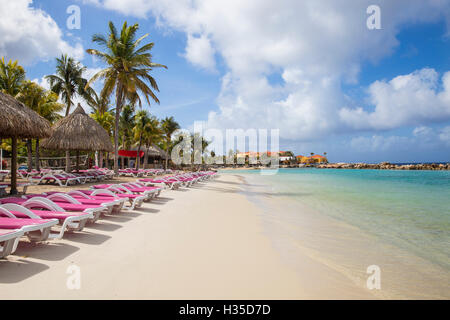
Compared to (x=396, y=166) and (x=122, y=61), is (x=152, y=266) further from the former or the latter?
(x=396, y=166)

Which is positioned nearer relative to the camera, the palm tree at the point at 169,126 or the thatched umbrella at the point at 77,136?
the thatched umbrella at the point at 77,136

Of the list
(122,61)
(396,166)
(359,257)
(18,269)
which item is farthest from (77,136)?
(396,166)

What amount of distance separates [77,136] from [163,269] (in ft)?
42.0

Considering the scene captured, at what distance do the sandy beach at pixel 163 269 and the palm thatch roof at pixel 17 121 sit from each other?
5.04 m

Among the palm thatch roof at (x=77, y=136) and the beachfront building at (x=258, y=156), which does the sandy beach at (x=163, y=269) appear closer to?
the palm thatch roof at (x=77, y=136)

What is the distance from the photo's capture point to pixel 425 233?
18.5ft

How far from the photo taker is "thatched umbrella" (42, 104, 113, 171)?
12719mm

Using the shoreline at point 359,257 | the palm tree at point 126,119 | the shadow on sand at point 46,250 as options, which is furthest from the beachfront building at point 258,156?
the shadow on sand at point 46,250

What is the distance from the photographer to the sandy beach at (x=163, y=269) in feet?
7.61

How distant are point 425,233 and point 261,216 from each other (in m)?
3.77

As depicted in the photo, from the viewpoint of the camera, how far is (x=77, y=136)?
13.0 m

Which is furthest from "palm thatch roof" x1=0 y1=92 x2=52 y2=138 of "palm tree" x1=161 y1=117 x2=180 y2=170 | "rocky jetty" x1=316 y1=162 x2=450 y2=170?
"rocky jetty" x1=316 y1=162 x2=450 y2=170

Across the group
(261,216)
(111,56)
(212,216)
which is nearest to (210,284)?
(212,216)
